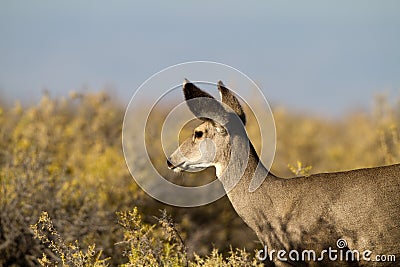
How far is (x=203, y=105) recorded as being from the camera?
24.6ft

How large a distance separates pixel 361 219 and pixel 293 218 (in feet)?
2.24

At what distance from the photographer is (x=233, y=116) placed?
7734 millimetres

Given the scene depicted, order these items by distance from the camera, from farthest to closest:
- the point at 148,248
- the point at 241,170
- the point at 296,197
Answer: the point at 148,248, the point at 241,170, the point at 296,197

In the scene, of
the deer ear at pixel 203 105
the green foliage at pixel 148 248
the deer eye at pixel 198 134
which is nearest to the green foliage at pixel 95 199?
the green foliage at pixel 148 248

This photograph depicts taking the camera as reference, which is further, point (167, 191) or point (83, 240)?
point (167, 191)

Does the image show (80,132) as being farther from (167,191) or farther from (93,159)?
(167,191)

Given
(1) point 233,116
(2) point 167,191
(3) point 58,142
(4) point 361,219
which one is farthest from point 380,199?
(3) point 58,142

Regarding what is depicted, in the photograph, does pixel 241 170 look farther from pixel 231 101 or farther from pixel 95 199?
pixel 95 199
